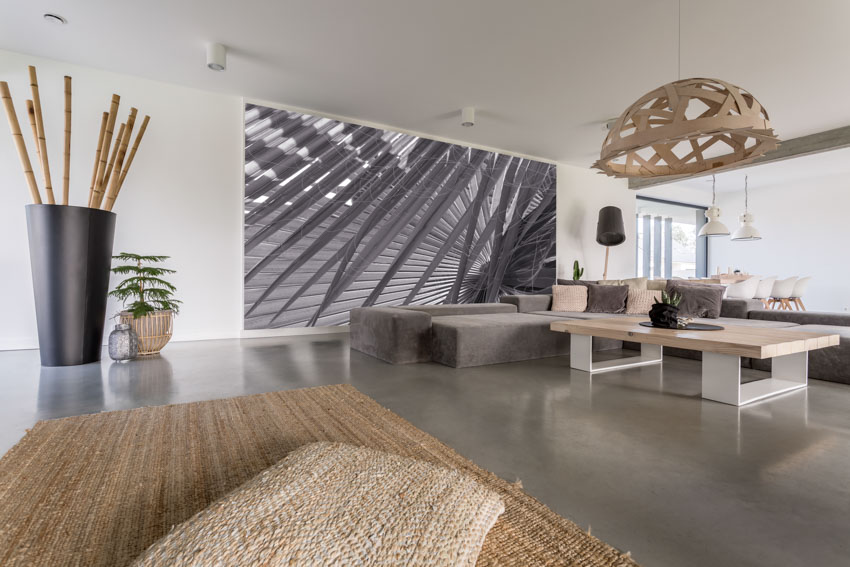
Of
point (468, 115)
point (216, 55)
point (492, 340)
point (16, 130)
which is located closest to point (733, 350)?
point (492, 340)

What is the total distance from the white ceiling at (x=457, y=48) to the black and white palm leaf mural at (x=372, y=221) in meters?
0.56

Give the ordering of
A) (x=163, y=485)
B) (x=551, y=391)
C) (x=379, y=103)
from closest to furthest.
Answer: (x=163, y=485) → (x=551, y=391) → (x=379, y=103)

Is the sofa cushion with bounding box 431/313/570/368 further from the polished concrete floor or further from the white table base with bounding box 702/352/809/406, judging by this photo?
the white table base with bounding box 702/352/809/406

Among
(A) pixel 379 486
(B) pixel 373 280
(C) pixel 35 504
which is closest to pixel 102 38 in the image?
(B) pixel 373 280

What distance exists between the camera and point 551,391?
266cm

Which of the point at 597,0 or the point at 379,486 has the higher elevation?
the point at 597,0

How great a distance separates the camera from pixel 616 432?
6.40 ft

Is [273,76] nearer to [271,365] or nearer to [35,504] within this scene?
[271,365]

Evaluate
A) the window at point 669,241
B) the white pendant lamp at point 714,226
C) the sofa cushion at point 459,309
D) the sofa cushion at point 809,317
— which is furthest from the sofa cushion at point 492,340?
the window at point 669,241

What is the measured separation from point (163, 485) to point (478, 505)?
3.40 ft

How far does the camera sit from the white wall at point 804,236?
8.40 metres

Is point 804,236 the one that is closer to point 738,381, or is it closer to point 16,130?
point 738,381

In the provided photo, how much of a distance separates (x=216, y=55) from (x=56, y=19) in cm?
116

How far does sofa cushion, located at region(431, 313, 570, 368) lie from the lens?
340 centimetres
